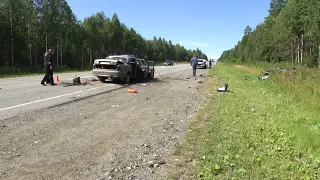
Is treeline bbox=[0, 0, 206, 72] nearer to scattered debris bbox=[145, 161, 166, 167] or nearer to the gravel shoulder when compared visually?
the gravel shoulder

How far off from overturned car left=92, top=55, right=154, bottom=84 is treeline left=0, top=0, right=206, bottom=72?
711 inches

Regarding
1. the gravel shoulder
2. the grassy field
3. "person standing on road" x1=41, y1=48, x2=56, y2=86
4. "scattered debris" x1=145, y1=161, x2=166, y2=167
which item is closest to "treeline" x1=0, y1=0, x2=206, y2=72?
"person standing on road" x1=41, y1=48, x2=56, y2=86

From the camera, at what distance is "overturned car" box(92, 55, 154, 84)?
52.7 ft

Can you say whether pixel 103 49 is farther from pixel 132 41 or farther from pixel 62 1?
pixel 62 1

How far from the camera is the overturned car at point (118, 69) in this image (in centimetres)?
1608

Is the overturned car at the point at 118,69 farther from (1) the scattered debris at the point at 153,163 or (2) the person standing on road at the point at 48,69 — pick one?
(1) the scattered debris at the point at 153,163

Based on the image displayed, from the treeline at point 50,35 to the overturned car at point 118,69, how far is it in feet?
59.3

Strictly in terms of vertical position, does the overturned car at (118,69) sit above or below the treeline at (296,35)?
below

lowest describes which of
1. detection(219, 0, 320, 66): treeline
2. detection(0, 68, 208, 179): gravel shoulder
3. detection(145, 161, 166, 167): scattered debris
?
detection(145, 161, 166, 167): scattered debris

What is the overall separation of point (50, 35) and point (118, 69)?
1299 inches

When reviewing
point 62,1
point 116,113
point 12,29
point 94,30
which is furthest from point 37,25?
point 116,113

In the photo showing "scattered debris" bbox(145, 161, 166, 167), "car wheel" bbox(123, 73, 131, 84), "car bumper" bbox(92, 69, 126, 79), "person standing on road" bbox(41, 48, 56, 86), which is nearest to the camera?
"scattered debris" bbox(145, 161, 166, 167)

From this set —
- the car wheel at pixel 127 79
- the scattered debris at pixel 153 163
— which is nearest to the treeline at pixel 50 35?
the car wheel at pixel 127 79

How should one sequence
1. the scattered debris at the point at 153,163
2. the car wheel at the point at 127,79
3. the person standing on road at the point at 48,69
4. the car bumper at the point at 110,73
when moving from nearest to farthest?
the scattered debris at the point at 153,163 → the person standing on road at the point at 48,69 → the car bumper at the point at 110,73 → the car wheel at the point at 127,79
